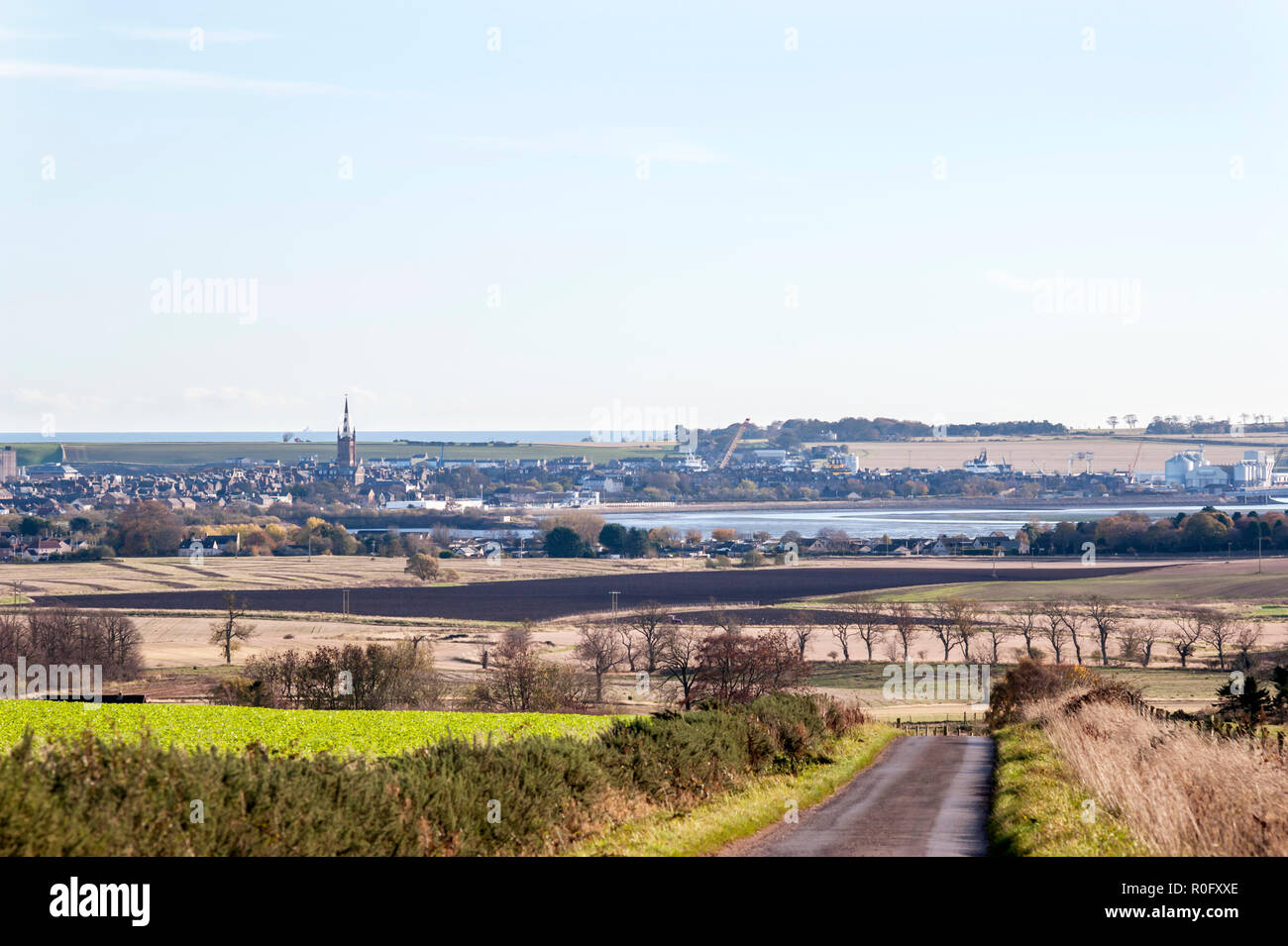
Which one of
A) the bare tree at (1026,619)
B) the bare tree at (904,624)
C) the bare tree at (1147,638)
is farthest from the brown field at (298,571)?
the bare tree at (1147,638)

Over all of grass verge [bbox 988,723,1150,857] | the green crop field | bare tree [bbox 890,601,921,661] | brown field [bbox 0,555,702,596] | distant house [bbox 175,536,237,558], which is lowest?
brown field [bbox 0,555,702,596]

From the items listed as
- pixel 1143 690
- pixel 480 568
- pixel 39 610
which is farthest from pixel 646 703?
pixel 480 568

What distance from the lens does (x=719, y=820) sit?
16.9 meters

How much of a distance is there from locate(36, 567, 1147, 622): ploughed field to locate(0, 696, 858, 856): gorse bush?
307 ft

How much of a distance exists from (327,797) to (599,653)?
6778 centimetres

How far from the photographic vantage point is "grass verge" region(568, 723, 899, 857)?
14523 mm

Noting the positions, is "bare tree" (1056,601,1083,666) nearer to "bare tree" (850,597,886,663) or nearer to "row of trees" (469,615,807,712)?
"bare tree" (850,597,886,663)

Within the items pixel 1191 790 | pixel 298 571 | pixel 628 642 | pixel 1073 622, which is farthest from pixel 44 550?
pixel 1191 790

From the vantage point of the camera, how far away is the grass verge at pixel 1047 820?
13484 mm

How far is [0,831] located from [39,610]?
106 m

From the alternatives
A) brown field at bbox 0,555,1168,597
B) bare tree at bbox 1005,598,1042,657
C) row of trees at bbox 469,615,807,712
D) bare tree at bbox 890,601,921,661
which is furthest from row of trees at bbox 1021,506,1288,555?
row of trees at bbox 469,615,807,712

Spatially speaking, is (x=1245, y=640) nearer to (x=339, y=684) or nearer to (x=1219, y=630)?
(x=1219, y=630)

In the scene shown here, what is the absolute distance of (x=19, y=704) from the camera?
3328cm
